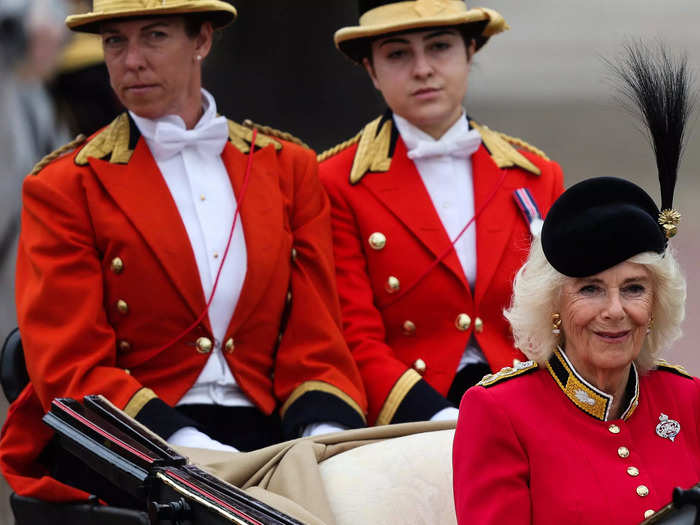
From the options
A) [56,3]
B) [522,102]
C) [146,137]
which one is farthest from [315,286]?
[522,102]

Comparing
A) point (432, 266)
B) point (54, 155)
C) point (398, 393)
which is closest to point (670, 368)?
point (398, 393)

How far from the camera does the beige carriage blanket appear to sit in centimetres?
281

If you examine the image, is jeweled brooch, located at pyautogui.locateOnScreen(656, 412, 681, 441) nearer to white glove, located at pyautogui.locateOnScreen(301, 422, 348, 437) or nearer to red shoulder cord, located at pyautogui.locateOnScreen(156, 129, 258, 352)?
white glove, located at pyautogui.locateOnScreen(301, 422, 348, 437)

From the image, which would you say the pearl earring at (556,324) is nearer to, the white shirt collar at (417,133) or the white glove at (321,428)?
the white glove at (321,428)

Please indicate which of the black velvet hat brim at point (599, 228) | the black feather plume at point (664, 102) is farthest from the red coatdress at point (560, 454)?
the black feather plume at point (664, 102)

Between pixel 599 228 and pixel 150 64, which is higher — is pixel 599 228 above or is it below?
below

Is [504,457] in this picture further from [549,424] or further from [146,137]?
[146,137]

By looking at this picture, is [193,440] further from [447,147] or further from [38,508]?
[447,147]

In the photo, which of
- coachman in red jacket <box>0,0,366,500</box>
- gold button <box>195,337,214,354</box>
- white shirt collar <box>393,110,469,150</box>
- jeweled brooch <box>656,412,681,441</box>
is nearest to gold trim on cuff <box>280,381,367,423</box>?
coachman in red jacket <box>0,0,366,500</box>

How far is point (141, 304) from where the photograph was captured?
11.1ft

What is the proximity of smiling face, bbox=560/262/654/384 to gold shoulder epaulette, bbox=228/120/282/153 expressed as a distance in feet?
4.00

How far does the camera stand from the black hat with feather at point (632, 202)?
2.55 m

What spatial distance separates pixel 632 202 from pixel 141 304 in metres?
1.23

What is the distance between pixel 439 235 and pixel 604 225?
3.72 feet
